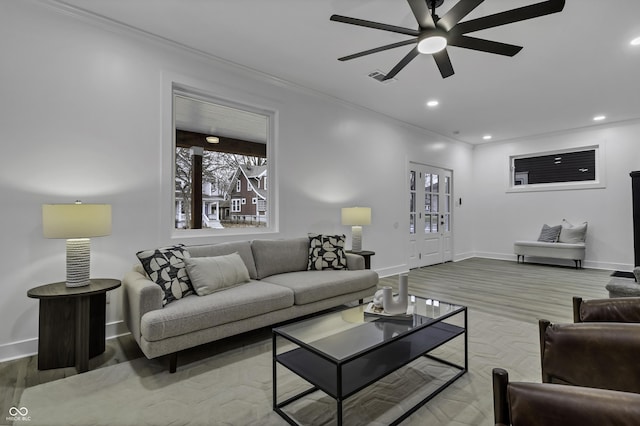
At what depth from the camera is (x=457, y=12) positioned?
2.03 metres

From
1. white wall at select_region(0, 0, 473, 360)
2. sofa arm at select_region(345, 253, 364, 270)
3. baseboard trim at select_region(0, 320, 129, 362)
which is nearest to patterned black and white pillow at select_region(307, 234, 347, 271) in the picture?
sofa arm at select_region(345, 253, 364, 270)

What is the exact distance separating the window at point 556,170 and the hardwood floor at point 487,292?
1762 millimetres

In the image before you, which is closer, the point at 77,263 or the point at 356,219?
the point at 77,263

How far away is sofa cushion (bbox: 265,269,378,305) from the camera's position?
115 inches

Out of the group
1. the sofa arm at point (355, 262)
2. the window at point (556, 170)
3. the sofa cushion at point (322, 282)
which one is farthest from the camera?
the window at point (556, 170)

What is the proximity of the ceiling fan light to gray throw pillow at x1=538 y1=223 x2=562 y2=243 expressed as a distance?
583 cm

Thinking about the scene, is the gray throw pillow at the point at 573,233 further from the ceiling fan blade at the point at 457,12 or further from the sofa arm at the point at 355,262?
the ceiling fan blade at the point at 457,12

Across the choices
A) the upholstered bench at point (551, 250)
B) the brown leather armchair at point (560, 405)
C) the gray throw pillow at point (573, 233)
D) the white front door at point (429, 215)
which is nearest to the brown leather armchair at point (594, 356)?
the brown leather armchair at point (560, 405)

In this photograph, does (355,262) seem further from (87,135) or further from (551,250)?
(551,250)

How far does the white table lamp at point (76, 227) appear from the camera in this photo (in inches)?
86.9

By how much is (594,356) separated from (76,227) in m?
2.99

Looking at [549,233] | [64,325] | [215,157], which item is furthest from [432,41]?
[549,233]

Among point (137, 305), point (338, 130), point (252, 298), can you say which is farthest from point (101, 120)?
point (338, 130)

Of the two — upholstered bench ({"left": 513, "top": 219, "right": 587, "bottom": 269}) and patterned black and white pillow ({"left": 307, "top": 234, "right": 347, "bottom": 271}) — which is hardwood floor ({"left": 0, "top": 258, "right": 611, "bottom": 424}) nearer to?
upholstered bench ({"left": 513, "top": 219, "right": 587, "bottom": 269})
